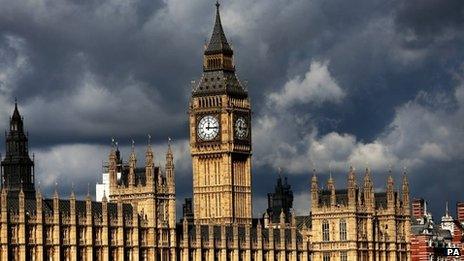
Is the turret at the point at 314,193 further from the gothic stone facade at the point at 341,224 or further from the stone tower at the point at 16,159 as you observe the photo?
the stone tower at the point at 16,159

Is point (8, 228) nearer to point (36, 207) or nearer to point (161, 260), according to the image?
point (36, 207)

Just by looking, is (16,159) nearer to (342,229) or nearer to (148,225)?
(148,225)

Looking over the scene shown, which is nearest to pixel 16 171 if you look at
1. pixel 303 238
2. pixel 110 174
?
pixel 110 174

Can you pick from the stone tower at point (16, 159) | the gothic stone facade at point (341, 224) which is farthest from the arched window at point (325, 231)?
the stone tower at point (16, 159)

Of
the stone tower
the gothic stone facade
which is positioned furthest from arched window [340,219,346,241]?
the stone tower

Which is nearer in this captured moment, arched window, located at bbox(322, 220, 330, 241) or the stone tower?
the stone tower

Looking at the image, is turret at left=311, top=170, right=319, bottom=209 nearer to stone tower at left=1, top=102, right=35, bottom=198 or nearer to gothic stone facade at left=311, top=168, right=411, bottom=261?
gothic stone facade at left=311, top=168, right=411, bottom=261

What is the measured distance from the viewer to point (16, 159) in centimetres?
18288

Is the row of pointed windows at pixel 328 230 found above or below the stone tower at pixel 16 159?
below

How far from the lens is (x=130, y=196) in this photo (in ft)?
582

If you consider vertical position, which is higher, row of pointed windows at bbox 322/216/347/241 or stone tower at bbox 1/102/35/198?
stone tower at bbox 1/102/35/198

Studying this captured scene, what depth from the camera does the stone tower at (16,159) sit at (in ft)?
598

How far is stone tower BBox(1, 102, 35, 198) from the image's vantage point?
182 m

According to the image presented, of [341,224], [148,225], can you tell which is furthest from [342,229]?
[148,225]
